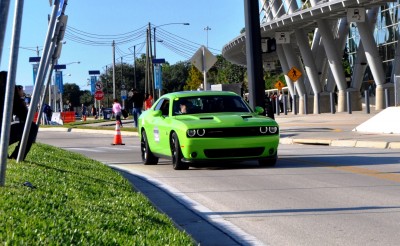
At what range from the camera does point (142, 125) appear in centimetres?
1794

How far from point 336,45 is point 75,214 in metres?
52.3

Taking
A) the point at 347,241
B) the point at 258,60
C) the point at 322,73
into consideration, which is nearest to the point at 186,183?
the point at 347,241

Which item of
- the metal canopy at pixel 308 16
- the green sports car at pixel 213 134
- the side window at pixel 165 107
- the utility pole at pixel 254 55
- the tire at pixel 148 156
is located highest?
the metal canopy at pixel 308 16

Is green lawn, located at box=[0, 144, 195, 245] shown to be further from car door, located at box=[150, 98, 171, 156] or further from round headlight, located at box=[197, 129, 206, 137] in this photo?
car door, located at box=[150, 98, 171, 156]

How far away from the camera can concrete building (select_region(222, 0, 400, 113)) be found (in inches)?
1801

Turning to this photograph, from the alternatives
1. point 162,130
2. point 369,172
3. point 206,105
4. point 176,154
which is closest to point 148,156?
point 162,130

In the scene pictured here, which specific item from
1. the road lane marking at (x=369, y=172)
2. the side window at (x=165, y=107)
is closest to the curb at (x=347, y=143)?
the road lane marking at (x=369, y=172)

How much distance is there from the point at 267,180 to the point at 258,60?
13.9 metres

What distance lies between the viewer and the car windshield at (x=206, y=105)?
16328 mm

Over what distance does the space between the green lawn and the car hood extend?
3.77 metres

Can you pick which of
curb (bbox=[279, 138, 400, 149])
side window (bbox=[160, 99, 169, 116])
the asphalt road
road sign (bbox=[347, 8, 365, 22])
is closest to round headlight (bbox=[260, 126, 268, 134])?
the asphalt road

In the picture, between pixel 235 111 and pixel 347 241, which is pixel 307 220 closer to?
pixel 347 241

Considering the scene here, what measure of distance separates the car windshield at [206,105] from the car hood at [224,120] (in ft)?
1.80

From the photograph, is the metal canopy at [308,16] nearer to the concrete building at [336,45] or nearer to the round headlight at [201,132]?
the concrete building at [336,45]
